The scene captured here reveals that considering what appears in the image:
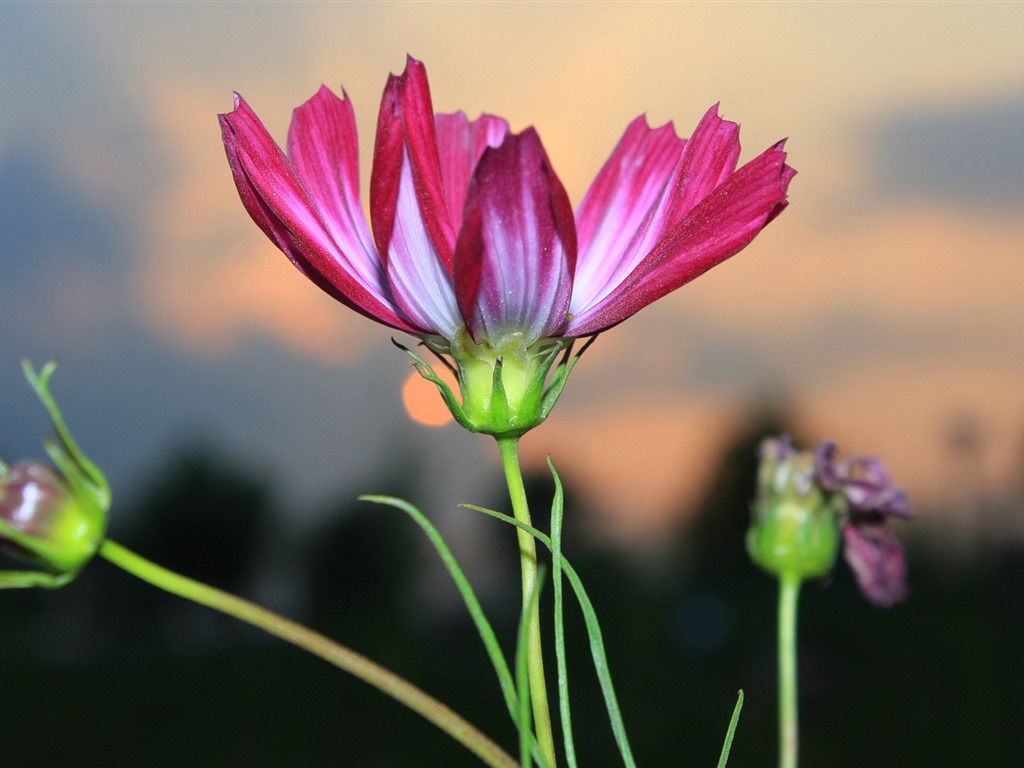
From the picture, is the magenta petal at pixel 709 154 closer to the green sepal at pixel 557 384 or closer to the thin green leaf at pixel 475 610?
the green sepal at pixel 557 384

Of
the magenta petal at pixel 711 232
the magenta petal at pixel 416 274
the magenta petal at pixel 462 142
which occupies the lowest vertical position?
the magenta petal at pixel 416 274

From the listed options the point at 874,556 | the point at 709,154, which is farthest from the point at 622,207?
the point at 874,556

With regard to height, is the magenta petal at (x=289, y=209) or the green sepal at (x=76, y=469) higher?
the magenta petal at (x=289, y=209)

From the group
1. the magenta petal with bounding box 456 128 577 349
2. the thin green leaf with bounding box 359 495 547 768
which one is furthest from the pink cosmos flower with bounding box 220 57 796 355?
the thin green leaf with bounding box 359 495 547 768

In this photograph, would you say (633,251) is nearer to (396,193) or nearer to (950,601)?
(396,193)

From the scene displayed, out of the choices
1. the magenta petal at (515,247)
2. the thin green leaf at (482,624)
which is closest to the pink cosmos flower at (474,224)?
the magenta petal at (515,247)

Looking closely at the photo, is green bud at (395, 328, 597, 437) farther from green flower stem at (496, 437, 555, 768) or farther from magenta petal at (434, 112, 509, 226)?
magenta petal at (434, 112, 509, 226)

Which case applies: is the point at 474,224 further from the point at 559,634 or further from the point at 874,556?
the point at 874,556
